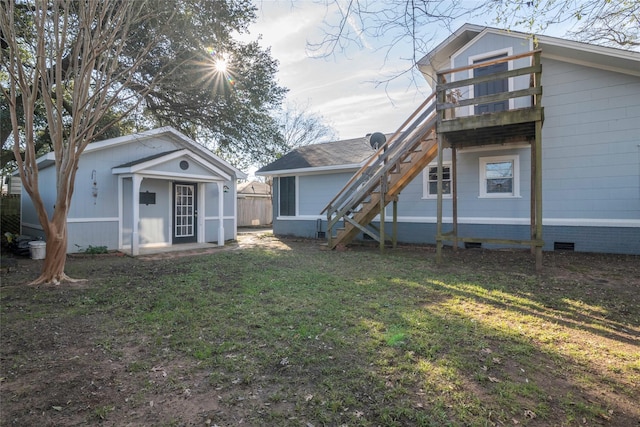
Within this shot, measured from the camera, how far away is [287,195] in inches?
528

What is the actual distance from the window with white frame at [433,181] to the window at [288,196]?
16.6 feet

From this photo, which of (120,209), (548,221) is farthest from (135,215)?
(548,221)

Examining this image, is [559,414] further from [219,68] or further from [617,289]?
[219,68]

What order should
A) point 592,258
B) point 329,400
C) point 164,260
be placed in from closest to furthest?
point 329,400, point 592,258, point 164,260

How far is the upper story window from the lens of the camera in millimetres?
13227

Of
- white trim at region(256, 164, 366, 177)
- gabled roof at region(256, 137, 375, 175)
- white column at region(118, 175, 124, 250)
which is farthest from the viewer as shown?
gabled roof at region(256, 137, 375, 175)

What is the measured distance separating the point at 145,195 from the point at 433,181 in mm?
8615

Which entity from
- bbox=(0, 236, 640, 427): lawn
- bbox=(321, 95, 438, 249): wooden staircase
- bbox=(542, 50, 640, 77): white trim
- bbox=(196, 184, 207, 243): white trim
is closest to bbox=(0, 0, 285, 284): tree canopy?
bbox=(0, 236, 640, 427): lawn

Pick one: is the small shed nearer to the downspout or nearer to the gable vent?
the downspout

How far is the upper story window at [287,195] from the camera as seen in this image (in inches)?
521

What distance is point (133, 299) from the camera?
4805mm

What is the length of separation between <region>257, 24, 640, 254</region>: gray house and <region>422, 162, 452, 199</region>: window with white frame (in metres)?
0.03

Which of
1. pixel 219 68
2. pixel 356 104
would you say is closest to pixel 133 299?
pixel 356 104

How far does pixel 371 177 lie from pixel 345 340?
6.10m
